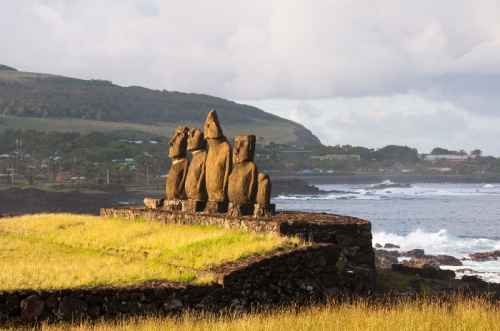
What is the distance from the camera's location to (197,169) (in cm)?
2791

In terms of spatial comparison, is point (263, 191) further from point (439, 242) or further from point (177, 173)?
point (439, 242)

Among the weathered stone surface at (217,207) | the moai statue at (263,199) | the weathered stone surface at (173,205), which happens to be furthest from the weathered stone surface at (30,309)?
the weathered stone surface at (173,205)

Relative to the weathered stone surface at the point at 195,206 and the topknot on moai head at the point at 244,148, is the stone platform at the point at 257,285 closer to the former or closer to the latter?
the weathered stone surface at the point at 195,206

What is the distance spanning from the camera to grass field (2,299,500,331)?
13719mm

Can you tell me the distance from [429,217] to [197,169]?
71.2 m

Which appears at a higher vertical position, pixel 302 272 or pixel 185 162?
pixel 185 162

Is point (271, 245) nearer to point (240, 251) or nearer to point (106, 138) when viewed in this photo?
point (240, 251)

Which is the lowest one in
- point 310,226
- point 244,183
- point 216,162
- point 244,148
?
point 310,226

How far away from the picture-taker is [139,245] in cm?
2444

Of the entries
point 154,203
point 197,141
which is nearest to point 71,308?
point 197,141

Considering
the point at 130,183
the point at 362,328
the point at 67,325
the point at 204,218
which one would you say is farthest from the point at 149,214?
the point at 130,183

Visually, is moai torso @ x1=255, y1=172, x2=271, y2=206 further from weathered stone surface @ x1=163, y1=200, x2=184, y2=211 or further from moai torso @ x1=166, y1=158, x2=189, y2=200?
moai torso @ x1=166, y1=158, x2=189, y2=200

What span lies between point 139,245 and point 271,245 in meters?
5.09

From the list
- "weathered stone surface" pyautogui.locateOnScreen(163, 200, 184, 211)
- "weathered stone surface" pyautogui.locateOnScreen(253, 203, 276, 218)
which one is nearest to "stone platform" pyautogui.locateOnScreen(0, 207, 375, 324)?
"weathered stone surface" pyautogui.locateOnScreen(253, 203, 276, 218)
